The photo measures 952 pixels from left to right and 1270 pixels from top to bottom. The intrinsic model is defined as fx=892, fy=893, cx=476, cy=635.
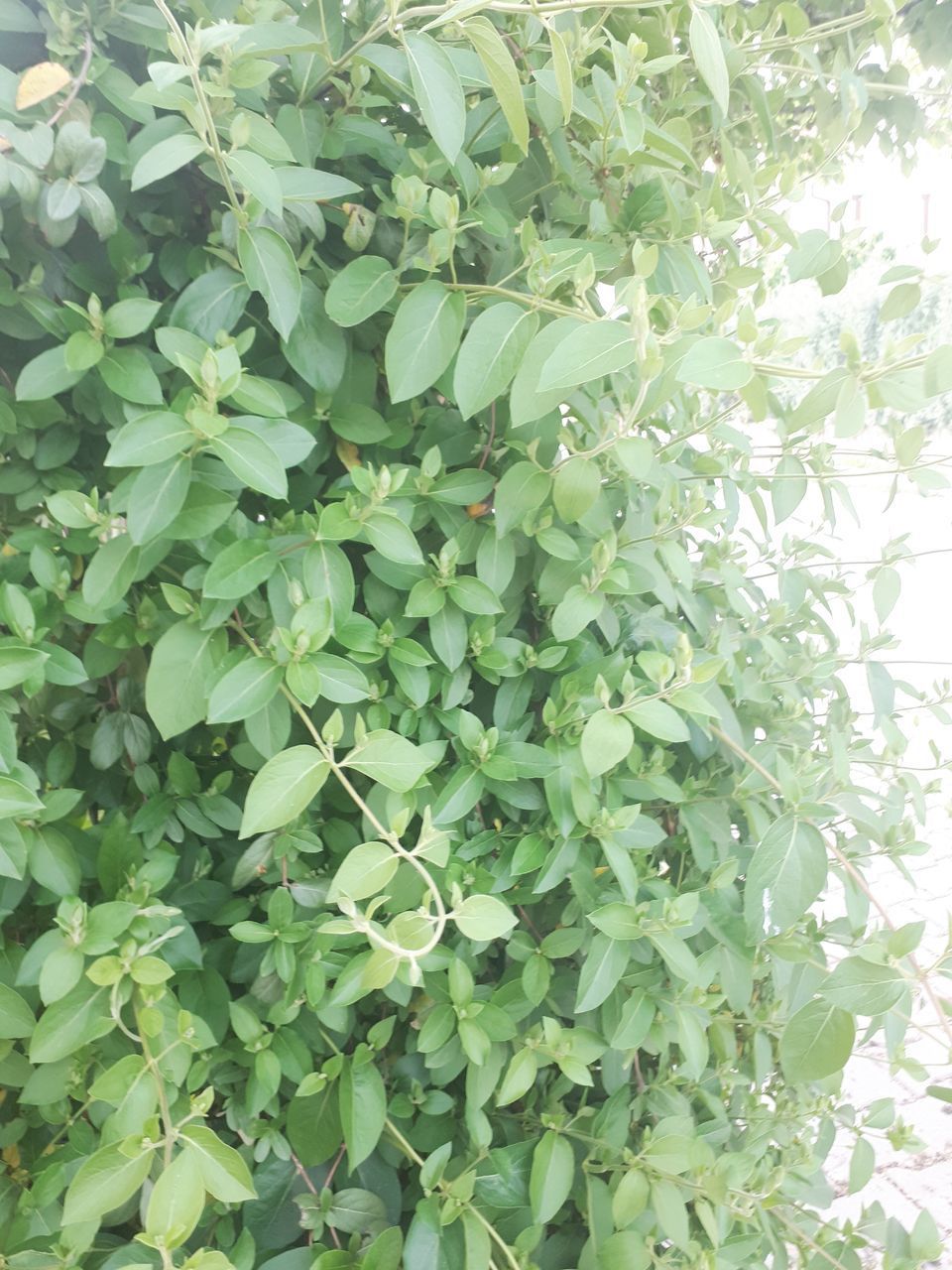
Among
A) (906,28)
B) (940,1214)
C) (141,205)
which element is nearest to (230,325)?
(141,205)

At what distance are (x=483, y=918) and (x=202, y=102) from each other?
0.54m

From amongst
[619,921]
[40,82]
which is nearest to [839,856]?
[619,921]

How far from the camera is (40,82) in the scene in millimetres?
603

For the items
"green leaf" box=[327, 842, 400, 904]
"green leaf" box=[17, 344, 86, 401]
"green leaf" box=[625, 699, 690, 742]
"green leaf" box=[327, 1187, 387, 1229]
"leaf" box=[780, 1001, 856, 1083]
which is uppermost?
"green leaf" box=[17, 344, 86, 401]

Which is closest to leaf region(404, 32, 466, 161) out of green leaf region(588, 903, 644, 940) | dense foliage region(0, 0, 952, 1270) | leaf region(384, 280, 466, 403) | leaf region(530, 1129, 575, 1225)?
dense foliage region(0, 0, 952, 1270)

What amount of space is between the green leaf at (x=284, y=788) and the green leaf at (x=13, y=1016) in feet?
0.70

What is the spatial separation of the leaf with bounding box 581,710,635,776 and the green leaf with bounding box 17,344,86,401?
0.43 m

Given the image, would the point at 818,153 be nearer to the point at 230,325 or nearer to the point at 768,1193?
the point at 230,325

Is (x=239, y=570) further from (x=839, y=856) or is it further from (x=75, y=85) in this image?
(x=839, y=856)

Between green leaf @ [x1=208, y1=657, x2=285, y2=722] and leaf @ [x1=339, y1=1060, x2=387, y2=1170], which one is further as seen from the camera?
leaf @ [x1=339, y1=1060, x2=387, y2=1170]

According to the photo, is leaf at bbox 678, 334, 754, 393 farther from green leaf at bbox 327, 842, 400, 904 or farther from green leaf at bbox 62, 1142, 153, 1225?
green leaf at bbox 62, 1142, 153, 1225

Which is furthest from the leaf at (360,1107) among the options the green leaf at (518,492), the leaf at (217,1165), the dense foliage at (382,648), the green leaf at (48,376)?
the green leaf at (48,376)

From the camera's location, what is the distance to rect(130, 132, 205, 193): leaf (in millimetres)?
534

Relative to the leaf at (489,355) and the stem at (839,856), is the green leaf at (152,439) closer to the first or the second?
the leaf at (489,355)
